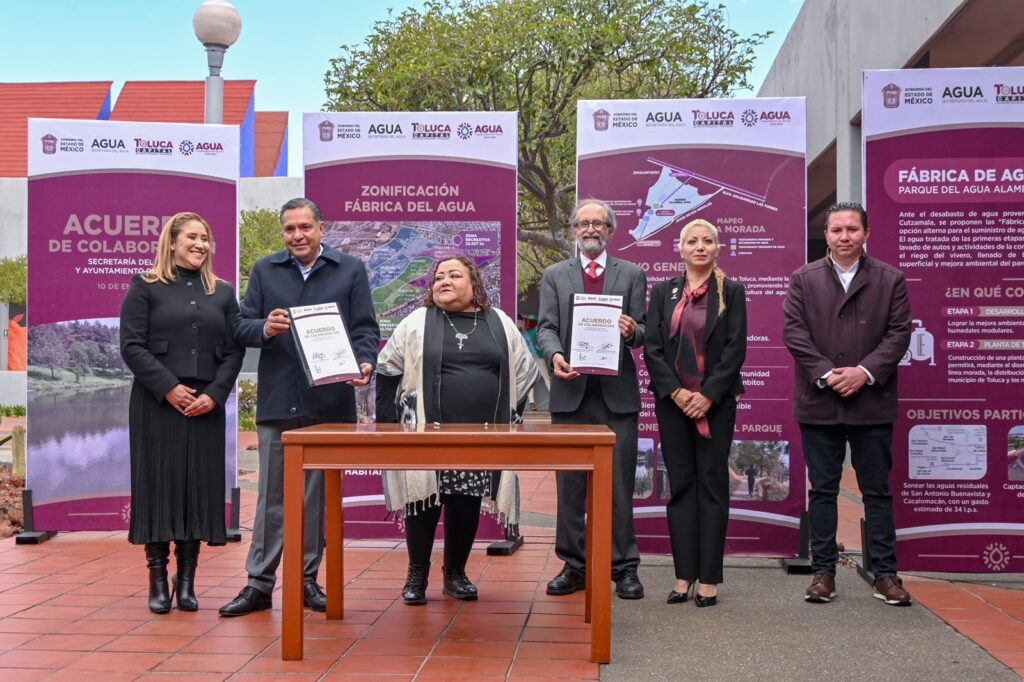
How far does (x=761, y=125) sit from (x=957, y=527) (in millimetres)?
2451

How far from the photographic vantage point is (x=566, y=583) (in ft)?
19.5

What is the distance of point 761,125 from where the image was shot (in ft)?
21.9

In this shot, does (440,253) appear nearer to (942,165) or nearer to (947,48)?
(942,165)

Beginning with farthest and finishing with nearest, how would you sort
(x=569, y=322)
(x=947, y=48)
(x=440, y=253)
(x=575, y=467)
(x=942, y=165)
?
(x=947, y=48) < (x=440, y=253) < (x=942, y=165) < (x=569, y=322) < (x=575, y=467)

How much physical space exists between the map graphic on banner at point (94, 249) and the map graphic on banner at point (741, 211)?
94.5 inches

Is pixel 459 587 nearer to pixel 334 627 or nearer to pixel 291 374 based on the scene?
pixel 334 627

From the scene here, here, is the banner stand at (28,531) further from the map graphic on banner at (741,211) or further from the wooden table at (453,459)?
the map graphic on banner at (741,211)

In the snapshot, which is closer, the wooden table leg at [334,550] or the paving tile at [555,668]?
the paving tile at [555,668]

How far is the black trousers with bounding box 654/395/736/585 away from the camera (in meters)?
5.68

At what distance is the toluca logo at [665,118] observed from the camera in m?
6.72

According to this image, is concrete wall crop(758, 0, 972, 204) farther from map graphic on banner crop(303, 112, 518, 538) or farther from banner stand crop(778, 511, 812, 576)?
banner stand crop(778, 511, 812, 576)

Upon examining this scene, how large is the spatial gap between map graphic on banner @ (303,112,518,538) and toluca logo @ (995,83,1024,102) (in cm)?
269

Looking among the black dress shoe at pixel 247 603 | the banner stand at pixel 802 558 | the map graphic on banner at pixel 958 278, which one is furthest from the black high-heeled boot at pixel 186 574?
the map graphic on banner at pixel 958 278

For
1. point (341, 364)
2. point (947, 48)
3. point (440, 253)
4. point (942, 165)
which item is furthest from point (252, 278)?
point (947, 48)
